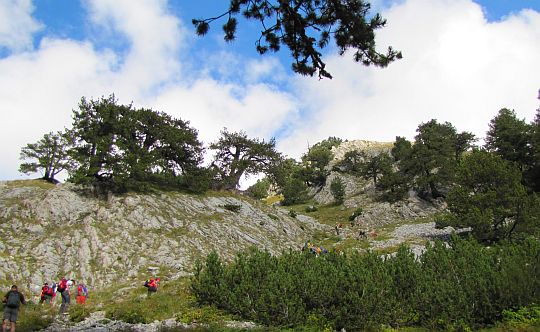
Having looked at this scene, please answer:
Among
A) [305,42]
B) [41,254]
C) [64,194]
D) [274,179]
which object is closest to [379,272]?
[305,42]

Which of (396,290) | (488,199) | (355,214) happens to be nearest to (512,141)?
(355,214)

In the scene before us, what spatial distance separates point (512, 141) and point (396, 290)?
53.2 metres

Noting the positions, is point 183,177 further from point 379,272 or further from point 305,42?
point 305,42

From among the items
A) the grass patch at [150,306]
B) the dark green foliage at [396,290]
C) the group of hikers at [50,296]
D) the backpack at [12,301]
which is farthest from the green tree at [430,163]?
the backpack at [12,301]

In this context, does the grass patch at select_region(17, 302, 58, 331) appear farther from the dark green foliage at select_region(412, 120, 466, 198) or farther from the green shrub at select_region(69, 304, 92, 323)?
the dark green foliage at select_region(412, 120, 466, 198)

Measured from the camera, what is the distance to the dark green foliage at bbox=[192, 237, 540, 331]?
44.1 feet

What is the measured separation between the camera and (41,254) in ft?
90.7

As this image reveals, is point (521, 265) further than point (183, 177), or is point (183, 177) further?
point (183, 177)

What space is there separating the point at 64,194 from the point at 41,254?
9.34 m

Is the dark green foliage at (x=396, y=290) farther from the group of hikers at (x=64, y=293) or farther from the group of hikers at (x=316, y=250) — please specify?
the group of hikers at (x=64, y=293)

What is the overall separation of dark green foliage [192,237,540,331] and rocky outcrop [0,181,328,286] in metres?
13.7

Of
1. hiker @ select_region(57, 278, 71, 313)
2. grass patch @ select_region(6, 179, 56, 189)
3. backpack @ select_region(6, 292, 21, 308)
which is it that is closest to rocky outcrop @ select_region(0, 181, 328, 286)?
grass patch @ select_region(6, 179, 56, 189)

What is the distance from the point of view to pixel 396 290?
49.0ft

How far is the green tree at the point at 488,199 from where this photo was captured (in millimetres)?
32500
